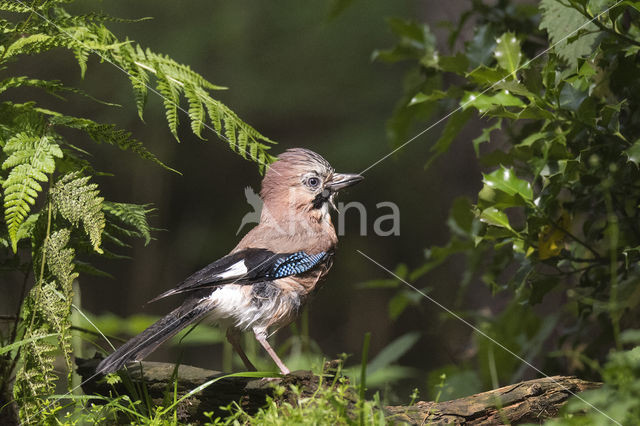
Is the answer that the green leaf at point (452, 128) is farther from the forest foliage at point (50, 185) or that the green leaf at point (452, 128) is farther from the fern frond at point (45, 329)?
the fern frond at point (45, 329)

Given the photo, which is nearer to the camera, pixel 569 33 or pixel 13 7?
pixel 13 7

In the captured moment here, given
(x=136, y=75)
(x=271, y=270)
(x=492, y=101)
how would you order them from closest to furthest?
1. (x=136, y=75)
2. (x=492, y=101)
3. (x=271, y=270)

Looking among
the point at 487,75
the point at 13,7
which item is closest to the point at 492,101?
the point at 487,75

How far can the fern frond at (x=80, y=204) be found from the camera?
2742 millimetres

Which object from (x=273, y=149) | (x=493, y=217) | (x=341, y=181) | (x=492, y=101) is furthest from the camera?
(x=273, y=149)

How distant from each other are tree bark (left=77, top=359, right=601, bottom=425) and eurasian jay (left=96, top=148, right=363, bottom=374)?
9.8 inches

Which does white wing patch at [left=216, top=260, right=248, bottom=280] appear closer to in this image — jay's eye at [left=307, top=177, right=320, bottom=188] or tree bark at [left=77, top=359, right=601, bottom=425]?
tree bark at [left=77, top=359, right=601, bottom=425]

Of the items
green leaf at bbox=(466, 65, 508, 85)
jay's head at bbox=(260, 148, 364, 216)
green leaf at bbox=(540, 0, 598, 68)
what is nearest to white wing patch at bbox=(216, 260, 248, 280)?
jay's head at bbox=(260, 148, 364, 216)

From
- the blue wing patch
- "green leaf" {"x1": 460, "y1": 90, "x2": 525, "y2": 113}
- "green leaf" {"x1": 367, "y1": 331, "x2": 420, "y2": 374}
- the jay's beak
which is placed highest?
"green leaf" {"x1": 460, "y1": 90, "x2": 525, "y2": 113}

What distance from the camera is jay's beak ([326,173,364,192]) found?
3.86m

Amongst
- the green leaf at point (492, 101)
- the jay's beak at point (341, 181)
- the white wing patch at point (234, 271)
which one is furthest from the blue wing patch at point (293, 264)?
the green leaf at point (492, 101)

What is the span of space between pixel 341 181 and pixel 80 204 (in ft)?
5.10

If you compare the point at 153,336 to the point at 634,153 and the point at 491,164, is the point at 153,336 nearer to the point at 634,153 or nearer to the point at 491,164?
the point at 491,164

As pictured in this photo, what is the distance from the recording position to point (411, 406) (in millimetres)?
2740
